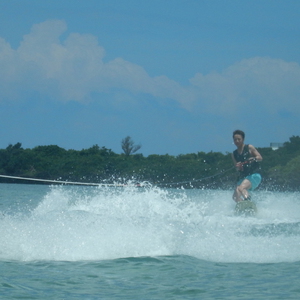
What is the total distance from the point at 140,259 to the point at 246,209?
378 centimetres

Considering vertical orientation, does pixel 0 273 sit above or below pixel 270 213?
below

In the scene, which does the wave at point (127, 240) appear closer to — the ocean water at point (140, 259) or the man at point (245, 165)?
the ocean water at point (140, 259)

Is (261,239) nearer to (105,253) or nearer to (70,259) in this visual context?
(105,253)

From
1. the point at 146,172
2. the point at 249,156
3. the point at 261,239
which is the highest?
the point at 146,172

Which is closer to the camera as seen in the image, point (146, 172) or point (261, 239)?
point (261, 239)

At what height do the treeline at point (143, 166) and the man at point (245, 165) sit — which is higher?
the treeline at point (143, 166)

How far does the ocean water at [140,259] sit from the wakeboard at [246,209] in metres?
1.49

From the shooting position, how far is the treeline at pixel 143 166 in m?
36.1

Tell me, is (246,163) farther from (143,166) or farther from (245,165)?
(143,166)

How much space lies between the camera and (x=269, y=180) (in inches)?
1449

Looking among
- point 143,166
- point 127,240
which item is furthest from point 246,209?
point 143,166

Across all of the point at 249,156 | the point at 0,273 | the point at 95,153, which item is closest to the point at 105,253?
the point at 0,273

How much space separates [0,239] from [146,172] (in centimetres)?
3327

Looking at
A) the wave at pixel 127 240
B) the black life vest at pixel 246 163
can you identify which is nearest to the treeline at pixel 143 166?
the black life vest at pixel 246 163
